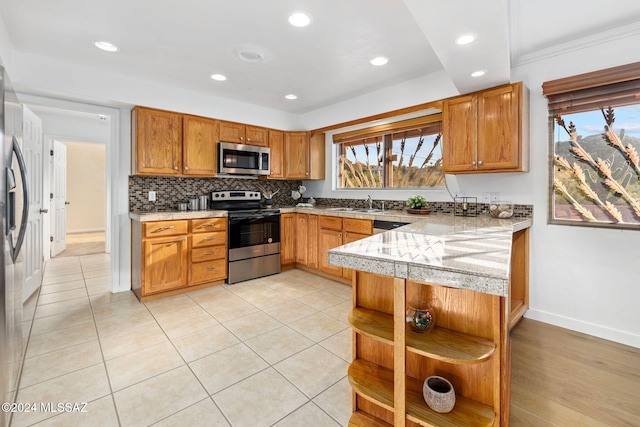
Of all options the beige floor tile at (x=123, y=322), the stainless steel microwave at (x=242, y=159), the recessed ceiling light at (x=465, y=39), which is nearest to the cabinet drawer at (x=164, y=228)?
the beige floor tile at (x=123, y=322)

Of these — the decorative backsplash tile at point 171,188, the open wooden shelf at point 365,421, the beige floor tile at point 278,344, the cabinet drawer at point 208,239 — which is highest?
the decorative backsplash tile at point 171,188

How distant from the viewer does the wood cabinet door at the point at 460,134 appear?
2811 millimetres

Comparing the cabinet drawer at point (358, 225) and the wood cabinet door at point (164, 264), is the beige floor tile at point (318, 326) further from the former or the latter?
the wood cabinet door at point (164, 264)

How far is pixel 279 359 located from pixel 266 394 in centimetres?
36

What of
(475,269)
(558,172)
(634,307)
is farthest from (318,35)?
(634,307)

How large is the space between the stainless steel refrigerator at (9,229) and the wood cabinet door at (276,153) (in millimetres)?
2918

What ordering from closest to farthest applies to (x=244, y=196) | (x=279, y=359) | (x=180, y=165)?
1. (x=279, y=359)
2. (x=180, y=165)
3. (x=244, y=196)

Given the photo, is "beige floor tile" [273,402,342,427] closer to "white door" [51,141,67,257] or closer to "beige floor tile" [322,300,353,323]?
"beige floor tile" [322,300,353,323]

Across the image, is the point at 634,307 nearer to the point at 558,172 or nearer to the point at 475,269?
the point at 558,172

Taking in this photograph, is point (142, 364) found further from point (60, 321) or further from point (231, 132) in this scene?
point (231, 132)

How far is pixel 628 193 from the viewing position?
7.77 ft

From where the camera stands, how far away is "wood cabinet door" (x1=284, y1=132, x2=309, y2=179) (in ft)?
15.2

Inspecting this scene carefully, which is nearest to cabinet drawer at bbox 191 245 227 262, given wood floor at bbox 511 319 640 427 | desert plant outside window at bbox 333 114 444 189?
desert plant outside window at bbox 333 114 444 189

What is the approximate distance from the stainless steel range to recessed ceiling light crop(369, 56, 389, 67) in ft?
7.22
